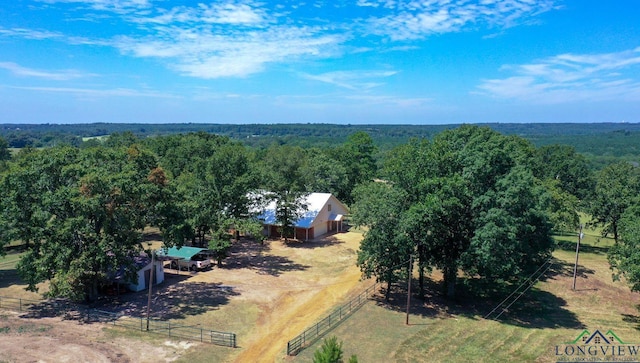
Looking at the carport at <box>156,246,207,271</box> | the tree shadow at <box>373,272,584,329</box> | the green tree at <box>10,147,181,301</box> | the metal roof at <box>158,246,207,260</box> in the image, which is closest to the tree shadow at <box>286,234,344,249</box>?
the metal roof at <box>158,246,207,260</box>

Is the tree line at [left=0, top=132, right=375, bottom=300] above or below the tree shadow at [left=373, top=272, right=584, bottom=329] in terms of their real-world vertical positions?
above

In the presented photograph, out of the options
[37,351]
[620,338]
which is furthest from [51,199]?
[620,338]

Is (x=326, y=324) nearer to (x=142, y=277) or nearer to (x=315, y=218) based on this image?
(x=142, y=277)

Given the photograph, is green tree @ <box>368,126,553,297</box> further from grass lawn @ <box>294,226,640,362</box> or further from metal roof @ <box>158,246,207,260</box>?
metal roof @ <box>158,246,207,260</box>

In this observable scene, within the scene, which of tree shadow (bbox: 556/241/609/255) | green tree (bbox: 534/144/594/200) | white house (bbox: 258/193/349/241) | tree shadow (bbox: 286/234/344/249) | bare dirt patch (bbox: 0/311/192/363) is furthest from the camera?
green tree (bbox: 534/144/594/200)

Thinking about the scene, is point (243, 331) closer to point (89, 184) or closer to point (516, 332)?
point (89, 184)

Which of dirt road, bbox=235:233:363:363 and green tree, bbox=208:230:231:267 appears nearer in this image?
dirt road, bbox=235:233:363:363

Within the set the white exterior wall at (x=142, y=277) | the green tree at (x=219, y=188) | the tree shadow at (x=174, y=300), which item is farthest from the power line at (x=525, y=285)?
the white exterior wall at (x=142, y=277)
